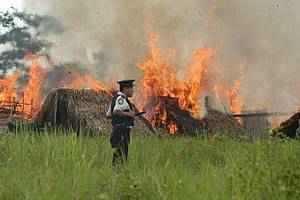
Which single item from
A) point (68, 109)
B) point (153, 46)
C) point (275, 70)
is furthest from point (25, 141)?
point (275, 70)

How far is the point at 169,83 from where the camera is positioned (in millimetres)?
23594

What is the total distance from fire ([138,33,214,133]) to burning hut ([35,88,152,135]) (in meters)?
2.56

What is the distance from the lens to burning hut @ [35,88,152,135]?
55.0ft

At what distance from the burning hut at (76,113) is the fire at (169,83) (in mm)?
2565

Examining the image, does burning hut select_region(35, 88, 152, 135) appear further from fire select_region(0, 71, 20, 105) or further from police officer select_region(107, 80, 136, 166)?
fire select_region(0, 71, 20, 105)

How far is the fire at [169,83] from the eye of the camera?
68.3 feet

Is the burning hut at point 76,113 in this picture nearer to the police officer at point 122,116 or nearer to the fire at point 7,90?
the police officer at point 122,116

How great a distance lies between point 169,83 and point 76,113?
7.44m

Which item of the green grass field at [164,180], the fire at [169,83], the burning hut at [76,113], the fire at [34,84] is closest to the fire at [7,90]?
the fire at [34,84]

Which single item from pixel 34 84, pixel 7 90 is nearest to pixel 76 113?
pixel 7 90

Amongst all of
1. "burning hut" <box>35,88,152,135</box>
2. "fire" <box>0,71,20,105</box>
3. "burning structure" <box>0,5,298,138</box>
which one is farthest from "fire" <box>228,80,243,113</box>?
"fire" <box>0,71,20,105</box>

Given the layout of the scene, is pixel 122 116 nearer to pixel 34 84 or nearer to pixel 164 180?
pixel 164 180

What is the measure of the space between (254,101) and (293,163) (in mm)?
25347

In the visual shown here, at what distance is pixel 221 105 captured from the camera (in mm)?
25953
